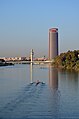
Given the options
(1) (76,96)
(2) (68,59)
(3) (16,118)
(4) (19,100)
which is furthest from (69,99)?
(2) (68,59)

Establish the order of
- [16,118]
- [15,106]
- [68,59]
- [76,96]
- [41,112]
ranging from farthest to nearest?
[68,59] < [76,96] < [15,106] < [41,112] < [16,118]

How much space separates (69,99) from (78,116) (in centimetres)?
353

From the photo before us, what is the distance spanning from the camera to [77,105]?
12688 mm

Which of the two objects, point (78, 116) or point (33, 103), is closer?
point (78, 116)

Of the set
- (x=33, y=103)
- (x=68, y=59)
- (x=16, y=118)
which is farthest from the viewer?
(x=68, y=59)

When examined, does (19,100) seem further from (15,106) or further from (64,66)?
(64,66)

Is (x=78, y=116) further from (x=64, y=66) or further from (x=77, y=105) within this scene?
(x=64, y=66)

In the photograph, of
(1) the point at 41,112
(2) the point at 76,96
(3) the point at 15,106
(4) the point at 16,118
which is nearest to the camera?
(4) the point at 16,118

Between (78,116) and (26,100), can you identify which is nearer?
(78,116)

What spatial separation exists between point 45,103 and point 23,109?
1503 mm

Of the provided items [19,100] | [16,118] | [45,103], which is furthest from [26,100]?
[16,118]

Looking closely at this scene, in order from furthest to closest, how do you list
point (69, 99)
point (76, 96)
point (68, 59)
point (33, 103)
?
1. point (68, 59)
2. point (76, 96)
3. point (69, 99)
4. point (33, 103)

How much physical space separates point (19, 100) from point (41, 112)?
2.71m

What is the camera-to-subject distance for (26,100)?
14.2 metres
